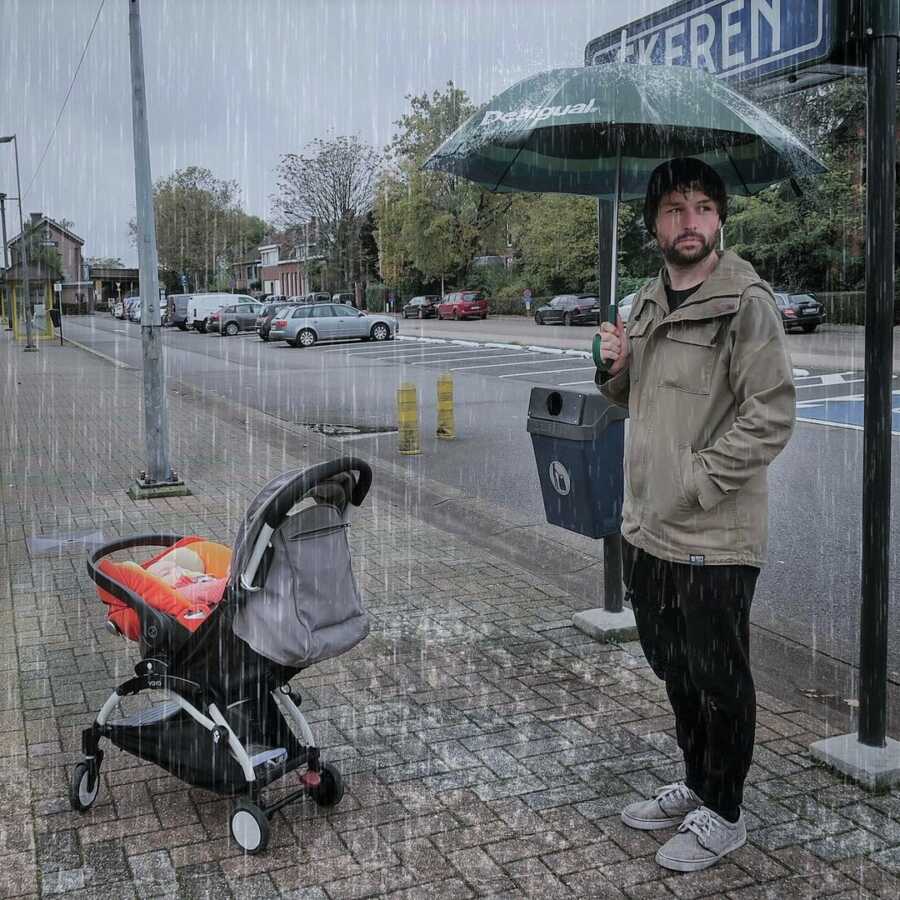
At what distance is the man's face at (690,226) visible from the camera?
3186mm

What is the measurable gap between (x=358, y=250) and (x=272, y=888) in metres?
71.3

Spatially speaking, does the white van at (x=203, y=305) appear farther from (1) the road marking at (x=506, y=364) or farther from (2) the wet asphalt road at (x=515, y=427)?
(1) the road marking at (x=506, y=364)

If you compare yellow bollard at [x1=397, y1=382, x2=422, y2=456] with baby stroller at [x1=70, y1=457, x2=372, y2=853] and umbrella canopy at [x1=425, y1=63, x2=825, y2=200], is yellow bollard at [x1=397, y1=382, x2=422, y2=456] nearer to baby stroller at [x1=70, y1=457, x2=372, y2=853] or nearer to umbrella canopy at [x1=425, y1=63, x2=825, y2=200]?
umbrella canopy at [x1=425, y1=63, x2=825, y2=200]

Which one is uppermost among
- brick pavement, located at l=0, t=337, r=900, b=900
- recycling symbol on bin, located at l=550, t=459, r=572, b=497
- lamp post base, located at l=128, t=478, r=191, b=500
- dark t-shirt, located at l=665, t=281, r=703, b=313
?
dark t-shirt, located at l=665, t=281, r=703, b=313

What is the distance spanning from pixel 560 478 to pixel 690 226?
2042 millimetres

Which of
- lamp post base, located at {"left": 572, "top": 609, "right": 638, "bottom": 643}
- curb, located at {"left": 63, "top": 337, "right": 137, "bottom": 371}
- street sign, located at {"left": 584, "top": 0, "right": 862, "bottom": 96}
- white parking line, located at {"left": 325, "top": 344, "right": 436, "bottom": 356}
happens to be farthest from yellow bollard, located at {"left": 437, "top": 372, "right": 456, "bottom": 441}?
white parking line, located at {"left": 325, "top": 344, "right": 436, "bottom": 356}

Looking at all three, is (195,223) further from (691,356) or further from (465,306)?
(691,356)

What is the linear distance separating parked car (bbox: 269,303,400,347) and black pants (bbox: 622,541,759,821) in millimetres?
33080

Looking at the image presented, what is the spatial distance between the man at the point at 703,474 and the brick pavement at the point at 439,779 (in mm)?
301

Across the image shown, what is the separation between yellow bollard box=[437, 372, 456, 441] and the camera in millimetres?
12625

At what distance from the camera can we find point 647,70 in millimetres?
4273

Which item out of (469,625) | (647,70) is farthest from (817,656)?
(647,70)

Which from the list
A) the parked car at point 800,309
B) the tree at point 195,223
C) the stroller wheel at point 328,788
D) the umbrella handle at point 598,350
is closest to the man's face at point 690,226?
the umbrella handle at point 598,350

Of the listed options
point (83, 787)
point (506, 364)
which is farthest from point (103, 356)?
point (83, 787)
